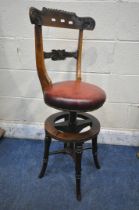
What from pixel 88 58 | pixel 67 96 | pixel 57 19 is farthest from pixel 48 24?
pixel 88 58

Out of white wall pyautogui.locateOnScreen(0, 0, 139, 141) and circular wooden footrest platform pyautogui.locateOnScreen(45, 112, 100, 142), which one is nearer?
circular wooden footrest platform pyautogui.locateOnScreen(45, 112, 100, 142)

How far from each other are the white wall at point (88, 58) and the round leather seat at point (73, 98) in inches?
20.8

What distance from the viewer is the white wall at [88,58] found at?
1676 millimetres

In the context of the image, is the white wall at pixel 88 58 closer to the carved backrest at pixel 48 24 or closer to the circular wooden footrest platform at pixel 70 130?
the carved backrest at pixel 48 24

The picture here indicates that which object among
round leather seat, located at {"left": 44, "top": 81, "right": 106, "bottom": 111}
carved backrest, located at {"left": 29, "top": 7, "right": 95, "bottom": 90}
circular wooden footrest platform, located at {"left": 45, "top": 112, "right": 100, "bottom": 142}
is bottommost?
circular wooden footrest platform, located at {"left": 45, "top": 112, "right": 100, "bottom": 142}

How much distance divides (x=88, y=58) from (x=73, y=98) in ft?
2.23

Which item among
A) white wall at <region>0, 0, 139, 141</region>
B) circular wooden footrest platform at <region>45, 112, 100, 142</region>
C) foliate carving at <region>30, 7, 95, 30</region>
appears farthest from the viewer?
white wall at <region>0, 0, 139, 141</region>

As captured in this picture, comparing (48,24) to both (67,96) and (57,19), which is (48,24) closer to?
(57,19)

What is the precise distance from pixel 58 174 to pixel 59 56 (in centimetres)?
89

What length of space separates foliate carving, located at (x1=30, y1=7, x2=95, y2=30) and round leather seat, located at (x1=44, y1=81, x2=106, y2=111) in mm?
389

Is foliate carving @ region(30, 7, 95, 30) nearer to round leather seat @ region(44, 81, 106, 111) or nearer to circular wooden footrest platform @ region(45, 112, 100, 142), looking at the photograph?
round leather seat @ region(44, 81, 106, 111)

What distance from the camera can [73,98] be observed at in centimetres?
122

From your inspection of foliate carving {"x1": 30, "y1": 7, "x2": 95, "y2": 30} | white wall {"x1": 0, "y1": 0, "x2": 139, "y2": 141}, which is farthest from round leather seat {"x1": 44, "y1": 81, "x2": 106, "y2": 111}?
white wall {"x1": 0, "y1": 0, "x2": 139, "y2": 141}

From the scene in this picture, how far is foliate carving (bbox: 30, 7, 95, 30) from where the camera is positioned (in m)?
1.20
